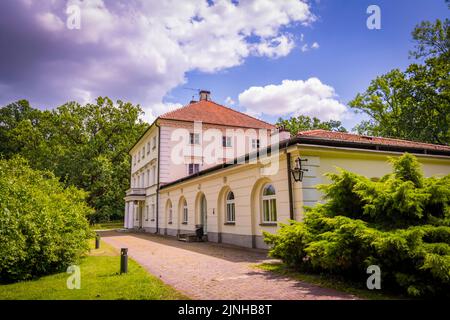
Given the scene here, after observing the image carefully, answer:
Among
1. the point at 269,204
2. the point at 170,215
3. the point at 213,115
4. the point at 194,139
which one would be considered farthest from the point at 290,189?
the point at 213,115

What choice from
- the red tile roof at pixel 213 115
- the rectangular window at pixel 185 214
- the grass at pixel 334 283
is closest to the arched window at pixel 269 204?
the grass at pixel 334 283

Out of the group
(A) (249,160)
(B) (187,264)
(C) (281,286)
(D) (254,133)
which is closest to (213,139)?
(D) (254,133)

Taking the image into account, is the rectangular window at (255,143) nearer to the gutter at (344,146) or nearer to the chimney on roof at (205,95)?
the chimney on roof at (205,95)

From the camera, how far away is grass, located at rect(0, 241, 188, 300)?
6469 millimetres

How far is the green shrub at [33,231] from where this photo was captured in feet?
25.9

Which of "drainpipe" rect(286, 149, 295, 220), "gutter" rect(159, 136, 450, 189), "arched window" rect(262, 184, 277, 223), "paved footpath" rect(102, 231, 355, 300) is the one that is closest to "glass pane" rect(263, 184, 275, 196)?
"arched window" rect(262, 184, 277, 223)

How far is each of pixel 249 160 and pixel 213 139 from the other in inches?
657

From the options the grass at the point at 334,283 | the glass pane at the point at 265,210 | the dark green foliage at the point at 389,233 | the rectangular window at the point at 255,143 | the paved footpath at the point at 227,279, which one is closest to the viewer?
the dark green foliage at the point at 389,233

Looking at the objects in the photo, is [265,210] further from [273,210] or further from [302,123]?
[302,123]

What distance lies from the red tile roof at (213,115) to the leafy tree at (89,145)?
16.2 m

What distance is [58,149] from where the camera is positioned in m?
42.4

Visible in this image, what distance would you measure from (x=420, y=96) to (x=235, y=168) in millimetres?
22415

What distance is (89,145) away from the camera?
43062 mm
